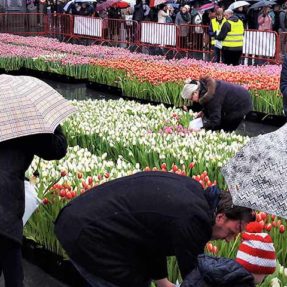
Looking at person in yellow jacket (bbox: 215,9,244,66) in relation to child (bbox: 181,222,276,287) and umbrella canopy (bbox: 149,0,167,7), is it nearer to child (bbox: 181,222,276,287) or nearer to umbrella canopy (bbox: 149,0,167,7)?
umbrella canopy (bbox: 149,0,167,7)

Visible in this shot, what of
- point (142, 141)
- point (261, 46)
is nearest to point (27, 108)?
point (142, 141)

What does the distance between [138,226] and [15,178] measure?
766 mm

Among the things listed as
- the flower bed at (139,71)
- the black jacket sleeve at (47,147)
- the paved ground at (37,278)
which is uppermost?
the black jacket sleeve at (47,147)

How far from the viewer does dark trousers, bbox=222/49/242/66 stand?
16266 millimetres

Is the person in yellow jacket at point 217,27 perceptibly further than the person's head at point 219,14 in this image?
No

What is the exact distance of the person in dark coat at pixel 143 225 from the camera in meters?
3.04

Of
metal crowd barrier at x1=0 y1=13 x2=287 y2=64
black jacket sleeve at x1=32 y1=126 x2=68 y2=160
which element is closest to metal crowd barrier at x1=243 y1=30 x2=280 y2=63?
→ metal crowd barrier at x1=0 y1=13 x2=287 y2=64

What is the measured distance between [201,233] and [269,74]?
33.3 feet

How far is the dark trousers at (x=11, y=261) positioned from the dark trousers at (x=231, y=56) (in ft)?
42.5

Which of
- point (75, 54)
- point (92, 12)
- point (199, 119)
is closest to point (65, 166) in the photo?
point (199, 119)

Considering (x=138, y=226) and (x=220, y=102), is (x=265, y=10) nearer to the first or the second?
(x=220, y=102)

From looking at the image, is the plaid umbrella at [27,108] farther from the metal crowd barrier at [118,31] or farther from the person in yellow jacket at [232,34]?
the metal crowd barrier at [118,31]

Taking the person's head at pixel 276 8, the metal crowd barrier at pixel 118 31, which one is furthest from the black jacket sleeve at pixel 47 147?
the metal crowd barrier at pixel 118 31

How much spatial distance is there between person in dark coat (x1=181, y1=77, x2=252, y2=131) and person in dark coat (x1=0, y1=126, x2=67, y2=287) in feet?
11.6
